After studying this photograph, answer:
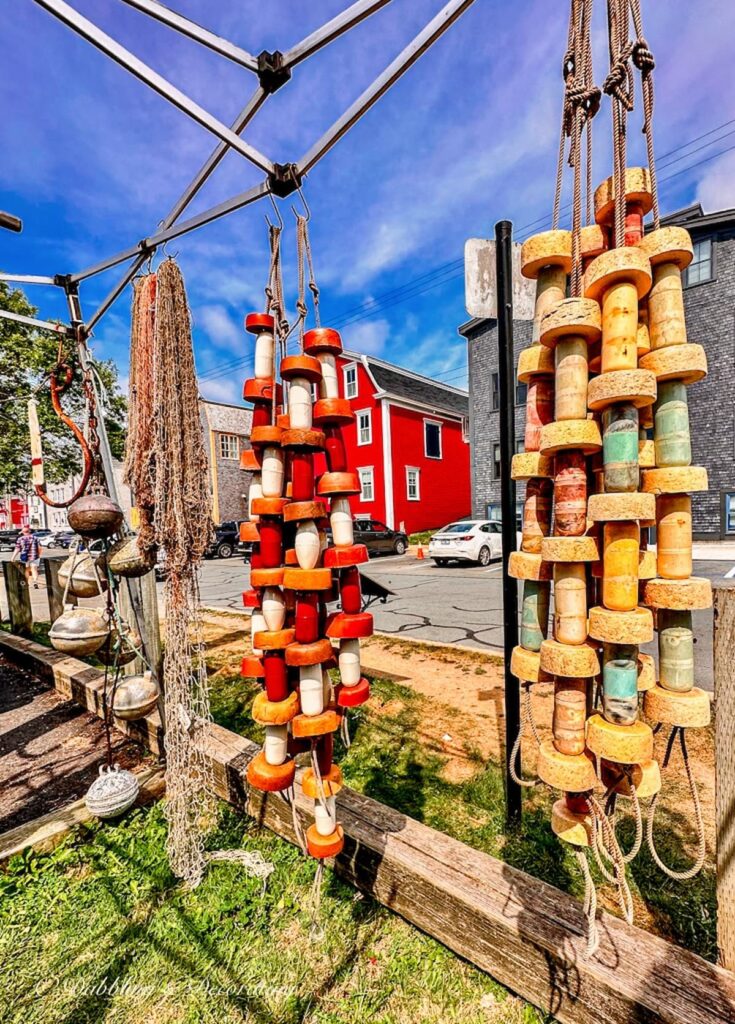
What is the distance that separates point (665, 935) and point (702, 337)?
54.7 feet

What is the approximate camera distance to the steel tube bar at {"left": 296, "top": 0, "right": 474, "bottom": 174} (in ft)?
4.27

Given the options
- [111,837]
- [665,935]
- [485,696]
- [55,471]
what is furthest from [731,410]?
[55,471]

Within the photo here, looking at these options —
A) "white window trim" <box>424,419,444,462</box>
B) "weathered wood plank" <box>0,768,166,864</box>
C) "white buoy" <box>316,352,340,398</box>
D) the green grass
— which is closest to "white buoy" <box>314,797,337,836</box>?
the green grass

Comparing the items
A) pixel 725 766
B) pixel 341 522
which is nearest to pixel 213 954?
pixel 341 522

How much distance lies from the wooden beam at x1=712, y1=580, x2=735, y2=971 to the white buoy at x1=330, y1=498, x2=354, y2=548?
104 cm

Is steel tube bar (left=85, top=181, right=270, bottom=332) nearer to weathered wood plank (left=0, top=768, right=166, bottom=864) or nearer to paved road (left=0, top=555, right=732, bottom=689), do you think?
weathered wood plank (left=0, top=768, right=166, bottom=864)

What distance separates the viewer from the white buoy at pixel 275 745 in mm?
1390

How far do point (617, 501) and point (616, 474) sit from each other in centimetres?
6

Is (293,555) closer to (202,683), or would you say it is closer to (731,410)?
(202,683)

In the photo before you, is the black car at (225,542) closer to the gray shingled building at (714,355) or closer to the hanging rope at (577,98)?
the gray shingled building at (714,355)

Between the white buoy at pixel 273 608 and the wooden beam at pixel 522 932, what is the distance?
1.15 m

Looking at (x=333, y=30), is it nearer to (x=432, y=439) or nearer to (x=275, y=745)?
(x=275, y=745)

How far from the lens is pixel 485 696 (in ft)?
12.6

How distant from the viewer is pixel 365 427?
19562mm
